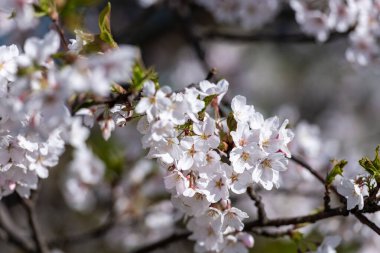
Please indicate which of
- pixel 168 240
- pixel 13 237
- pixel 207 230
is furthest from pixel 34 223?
pixel 207 230

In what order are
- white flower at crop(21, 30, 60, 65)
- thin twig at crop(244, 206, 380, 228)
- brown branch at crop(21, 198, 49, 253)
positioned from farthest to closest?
brown branch at crop(21, 198, 49, 253)
thin twig at crop(244, 206, 380, 228)
white flower at crop(21, 30, 60, 65)

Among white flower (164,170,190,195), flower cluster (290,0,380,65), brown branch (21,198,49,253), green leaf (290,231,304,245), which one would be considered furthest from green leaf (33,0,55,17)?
flower cluster (290,0,380,65)

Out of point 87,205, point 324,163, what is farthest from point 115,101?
point 87,205

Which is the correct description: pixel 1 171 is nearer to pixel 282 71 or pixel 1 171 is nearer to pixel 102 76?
pixel 102 76

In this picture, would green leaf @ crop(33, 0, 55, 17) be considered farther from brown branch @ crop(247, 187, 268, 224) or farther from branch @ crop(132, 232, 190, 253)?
branch @ crop(132, 232, 190, 253)

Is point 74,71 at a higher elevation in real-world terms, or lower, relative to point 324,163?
higher

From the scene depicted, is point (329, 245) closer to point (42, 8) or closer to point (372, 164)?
point (372, 164)
